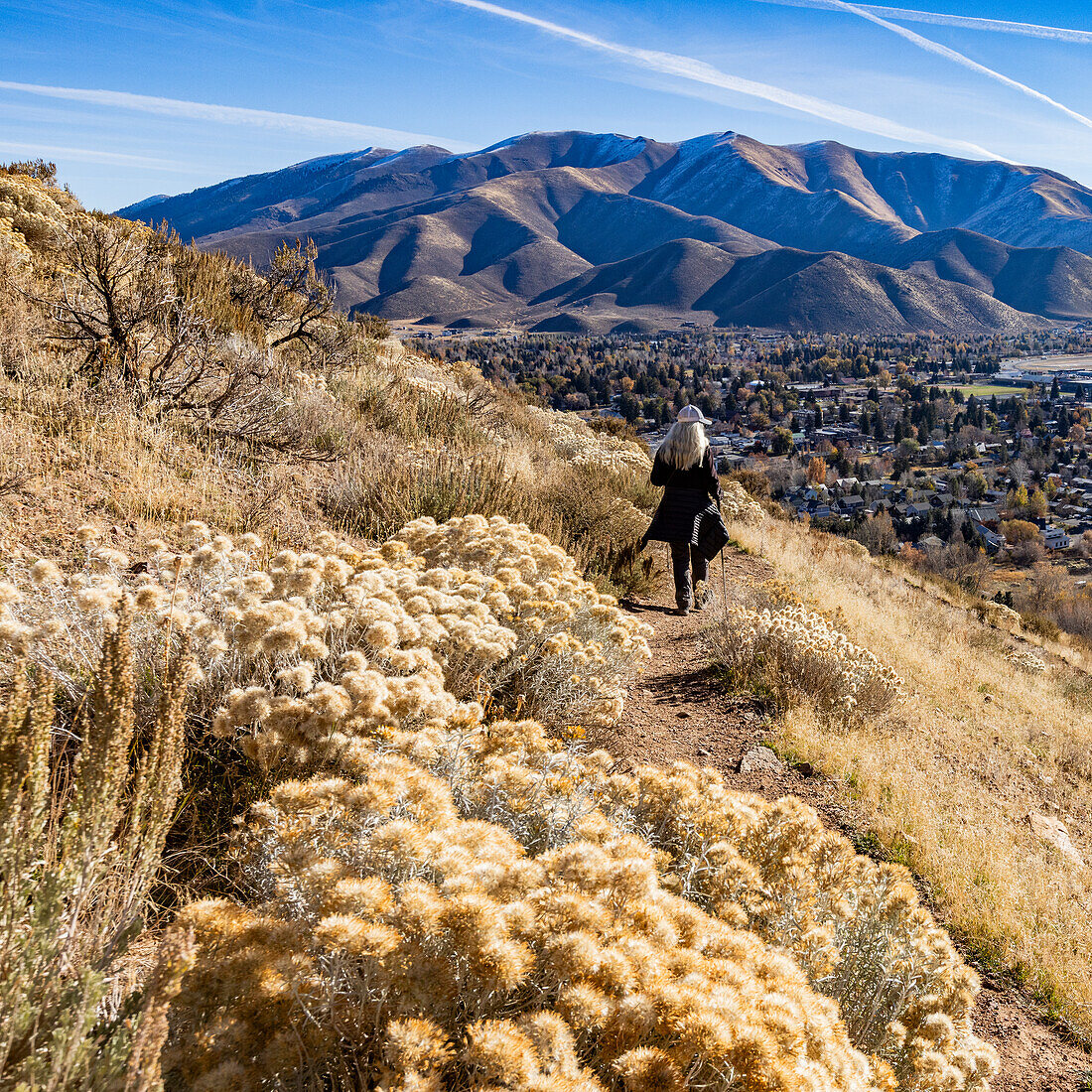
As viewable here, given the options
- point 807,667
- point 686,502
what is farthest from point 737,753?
point 686,502

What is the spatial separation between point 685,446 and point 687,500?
0.51 m

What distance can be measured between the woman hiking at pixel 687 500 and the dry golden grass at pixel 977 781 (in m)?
1.62

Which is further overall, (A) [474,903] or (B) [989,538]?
(B) [989,538]

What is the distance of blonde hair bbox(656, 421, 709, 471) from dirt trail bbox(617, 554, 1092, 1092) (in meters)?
1.46

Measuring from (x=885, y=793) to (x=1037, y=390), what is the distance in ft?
386

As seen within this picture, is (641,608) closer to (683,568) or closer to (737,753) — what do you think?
(683,568)

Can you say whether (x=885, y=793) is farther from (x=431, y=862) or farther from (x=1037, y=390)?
(x=1037, y=390)

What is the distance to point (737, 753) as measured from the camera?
425 centimetres

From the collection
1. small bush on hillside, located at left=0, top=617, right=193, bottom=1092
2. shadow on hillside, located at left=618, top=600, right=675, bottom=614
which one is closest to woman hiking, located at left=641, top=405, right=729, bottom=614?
shadow on hillside, located at left=618, top=600, right=675, bottom=614

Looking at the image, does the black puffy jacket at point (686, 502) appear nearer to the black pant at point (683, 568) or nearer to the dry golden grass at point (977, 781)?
the black pant at point (683, 568)

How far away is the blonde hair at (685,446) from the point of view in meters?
6.53

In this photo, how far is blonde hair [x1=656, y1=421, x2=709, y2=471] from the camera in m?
6.53

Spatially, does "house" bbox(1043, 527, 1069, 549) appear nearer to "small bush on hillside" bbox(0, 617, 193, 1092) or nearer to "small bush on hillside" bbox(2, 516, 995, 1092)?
"small bush on hillside" bbox(2, 516, 995, 1092)

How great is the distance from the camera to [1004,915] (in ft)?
10.7
